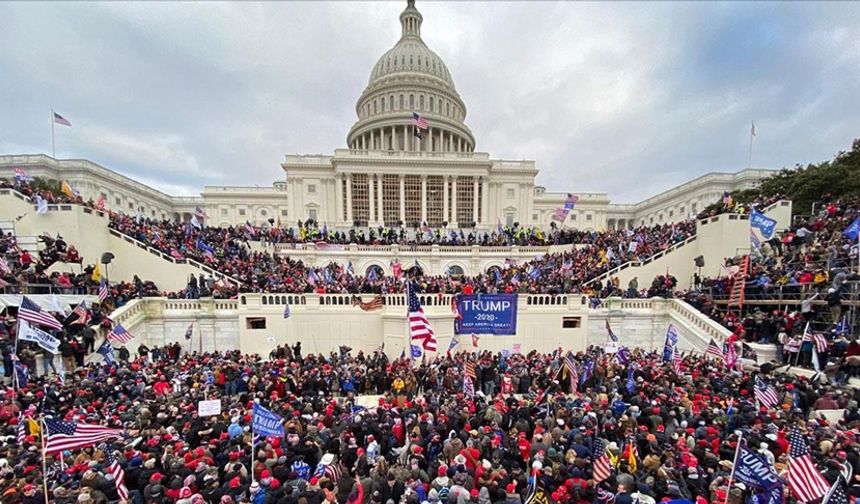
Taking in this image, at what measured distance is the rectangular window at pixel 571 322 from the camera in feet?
59.3

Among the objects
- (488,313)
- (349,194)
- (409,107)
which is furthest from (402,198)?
(488,313)

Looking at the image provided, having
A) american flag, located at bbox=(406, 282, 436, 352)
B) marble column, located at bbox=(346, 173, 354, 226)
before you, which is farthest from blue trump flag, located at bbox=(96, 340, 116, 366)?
marble column, located at bbox=(346, 173, 354, 226)

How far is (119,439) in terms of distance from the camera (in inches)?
303

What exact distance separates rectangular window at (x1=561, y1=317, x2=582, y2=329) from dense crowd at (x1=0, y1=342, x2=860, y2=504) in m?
4.97

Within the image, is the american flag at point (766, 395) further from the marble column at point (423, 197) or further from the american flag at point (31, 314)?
the marble column at point (423, 197)

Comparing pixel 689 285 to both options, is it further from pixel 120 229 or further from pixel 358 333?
pixel 120 229

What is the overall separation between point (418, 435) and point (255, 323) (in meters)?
13.1

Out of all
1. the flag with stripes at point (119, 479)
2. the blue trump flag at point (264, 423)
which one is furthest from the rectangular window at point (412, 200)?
the flag with stripes at point (119, 479)

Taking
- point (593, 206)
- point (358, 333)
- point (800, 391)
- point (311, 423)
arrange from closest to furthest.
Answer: point (311, 423) < point (800, 391) < point (358, 333) < point (593, 206)

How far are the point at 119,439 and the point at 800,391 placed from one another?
1783cm

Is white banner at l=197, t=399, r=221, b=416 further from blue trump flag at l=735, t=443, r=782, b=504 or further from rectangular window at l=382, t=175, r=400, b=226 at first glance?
rectangular window at l=382, t=175, r=400, b=226

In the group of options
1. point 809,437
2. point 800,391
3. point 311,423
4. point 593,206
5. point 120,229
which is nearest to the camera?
point 809,437

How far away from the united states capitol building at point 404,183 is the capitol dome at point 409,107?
21 cm

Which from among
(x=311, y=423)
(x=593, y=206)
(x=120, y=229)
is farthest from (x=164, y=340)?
(x=593, y=206)
